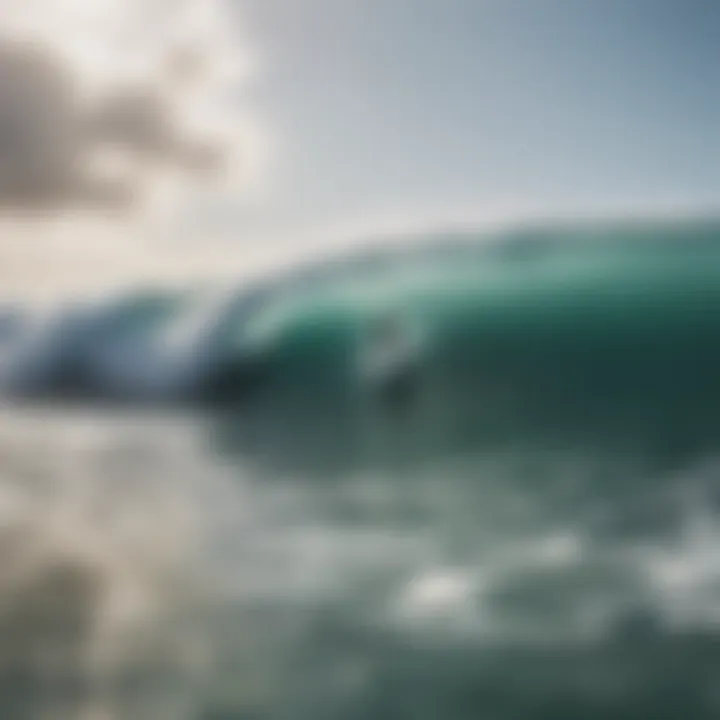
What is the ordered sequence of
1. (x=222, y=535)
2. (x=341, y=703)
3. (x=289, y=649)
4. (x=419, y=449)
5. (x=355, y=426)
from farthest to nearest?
(x=355, y=426) → (x=419, y=449) → (x=222, y=535) → (x=289, y=649) → (x=341, y=703)

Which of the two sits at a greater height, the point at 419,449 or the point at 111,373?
the point at 111,373

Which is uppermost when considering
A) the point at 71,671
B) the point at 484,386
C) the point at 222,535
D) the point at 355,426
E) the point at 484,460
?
the point at 484,386

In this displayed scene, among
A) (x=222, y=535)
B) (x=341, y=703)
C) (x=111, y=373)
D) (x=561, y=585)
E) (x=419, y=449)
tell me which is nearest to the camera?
(x=341, y=703)

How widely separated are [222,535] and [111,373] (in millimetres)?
1633

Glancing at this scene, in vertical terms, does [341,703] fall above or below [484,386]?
below

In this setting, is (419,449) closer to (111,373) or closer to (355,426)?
(355,426)

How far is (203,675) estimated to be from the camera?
255cm

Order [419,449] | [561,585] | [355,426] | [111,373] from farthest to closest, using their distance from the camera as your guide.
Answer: [111,373]
[355,426]
[419,449]
[561,585]

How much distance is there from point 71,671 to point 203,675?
0.39m

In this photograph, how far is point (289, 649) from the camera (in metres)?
2.65

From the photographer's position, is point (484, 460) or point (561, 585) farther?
point (484, 460)

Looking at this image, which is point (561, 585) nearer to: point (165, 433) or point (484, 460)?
point (484, 460)

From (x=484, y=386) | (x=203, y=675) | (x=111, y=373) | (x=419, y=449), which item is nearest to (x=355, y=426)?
(x=419, y=449)

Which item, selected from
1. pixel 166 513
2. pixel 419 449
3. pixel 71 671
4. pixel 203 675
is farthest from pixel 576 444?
pixel 71 671
